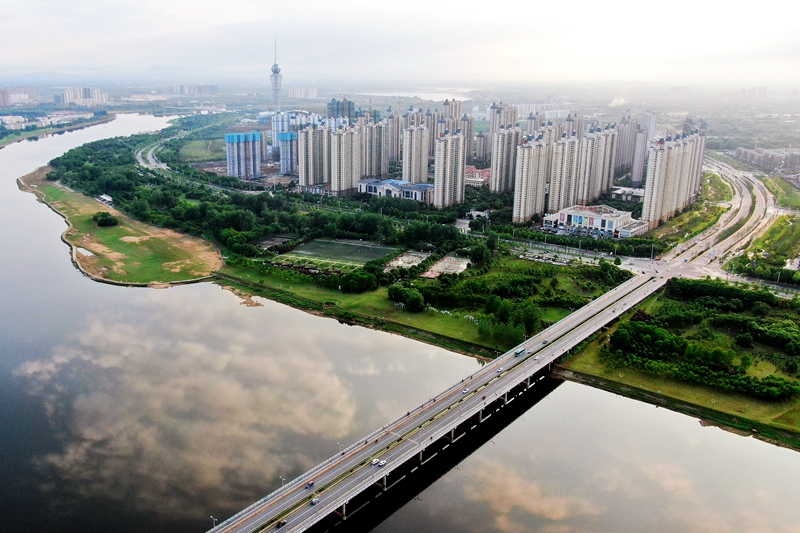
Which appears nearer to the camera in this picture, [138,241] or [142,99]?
[138,241]

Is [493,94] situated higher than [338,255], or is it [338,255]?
[493,94]

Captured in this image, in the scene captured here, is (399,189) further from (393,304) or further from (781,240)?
(781,240)

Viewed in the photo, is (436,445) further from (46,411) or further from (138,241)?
(138,241)

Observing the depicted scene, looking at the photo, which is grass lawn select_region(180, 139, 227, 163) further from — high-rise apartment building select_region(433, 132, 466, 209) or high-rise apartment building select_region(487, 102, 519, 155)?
high-rise apartment building select_region(433, 132, 466, 209)

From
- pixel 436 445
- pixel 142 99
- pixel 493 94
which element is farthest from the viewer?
pixel 142 99

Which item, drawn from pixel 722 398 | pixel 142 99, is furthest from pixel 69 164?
pixel 142 99

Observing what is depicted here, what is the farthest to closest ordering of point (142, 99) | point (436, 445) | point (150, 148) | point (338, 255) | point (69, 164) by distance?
point (142, 99) < point (150, 148) < point (69, 164) < point (338, 255) < point (436, 445)

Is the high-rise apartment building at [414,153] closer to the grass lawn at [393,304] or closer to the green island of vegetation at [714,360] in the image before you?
the grass lawn at [393,304]

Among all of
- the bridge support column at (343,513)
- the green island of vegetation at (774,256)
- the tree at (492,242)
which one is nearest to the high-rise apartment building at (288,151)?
the tree at (492,242)
